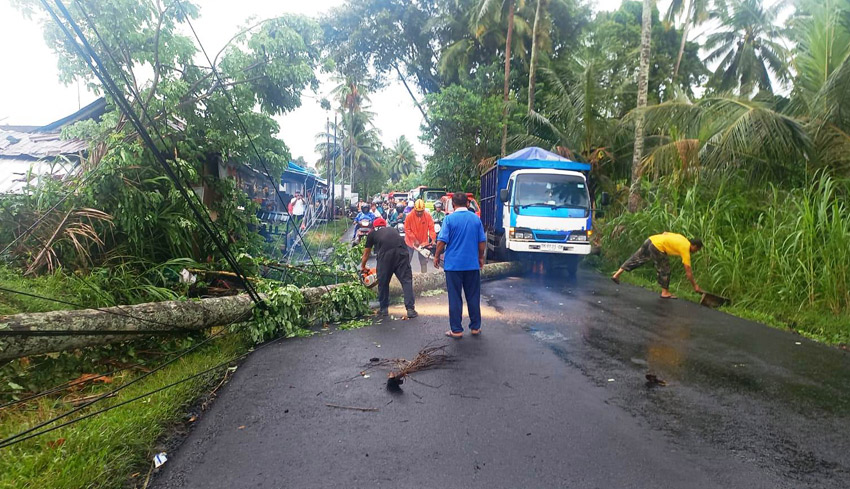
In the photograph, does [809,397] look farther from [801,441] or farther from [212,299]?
[212,299]

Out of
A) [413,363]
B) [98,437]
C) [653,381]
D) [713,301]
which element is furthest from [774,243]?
[98,437]

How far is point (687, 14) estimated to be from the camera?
23.8 metres

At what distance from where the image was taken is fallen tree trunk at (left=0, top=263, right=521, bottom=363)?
4.18m

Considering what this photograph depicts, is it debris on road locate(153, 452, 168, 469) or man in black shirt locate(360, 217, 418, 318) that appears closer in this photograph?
debris on road locate(153, 452, 168, 469)

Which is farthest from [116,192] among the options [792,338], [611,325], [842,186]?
[842,186]

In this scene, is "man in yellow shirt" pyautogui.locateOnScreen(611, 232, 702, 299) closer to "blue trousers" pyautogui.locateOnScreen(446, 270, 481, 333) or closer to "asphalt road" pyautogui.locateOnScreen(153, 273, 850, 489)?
"asphalt road" pyautogui.locateOnScreen(153, 273, 850, 489)

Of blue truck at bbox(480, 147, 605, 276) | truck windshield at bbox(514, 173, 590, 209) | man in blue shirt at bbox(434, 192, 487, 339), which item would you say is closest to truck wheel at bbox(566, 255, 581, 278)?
blue truck at bbox(480, 147, 605, 276)

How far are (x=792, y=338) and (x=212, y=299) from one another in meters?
6.97

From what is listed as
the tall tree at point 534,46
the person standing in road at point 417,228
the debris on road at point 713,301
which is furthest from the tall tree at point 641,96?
the tall tree at point 534,46

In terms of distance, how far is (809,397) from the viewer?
4.32 m

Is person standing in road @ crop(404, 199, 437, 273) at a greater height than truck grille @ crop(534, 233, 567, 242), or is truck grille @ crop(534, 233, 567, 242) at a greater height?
person standing in road @ crop(404, 199, 437, 273)

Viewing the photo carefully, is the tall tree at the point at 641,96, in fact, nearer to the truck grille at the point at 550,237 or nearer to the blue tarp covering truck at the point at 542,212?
the blue tarp covering truck at the point at 542,212

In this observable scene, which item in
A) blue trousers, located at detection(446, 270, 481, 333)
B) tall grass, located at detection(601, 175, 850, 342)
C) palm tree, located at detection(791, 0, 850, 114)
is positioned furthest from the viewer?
palm tree, located at detection(791, 0, 850, 114)

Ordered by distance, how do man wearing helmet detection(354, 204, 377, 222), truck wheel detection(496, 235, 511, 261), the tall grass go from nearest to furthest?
the tall grass < truck wheel detection(496, 235, 511, 261) < man wearing helmet detection(354, 204, 377, 222)
